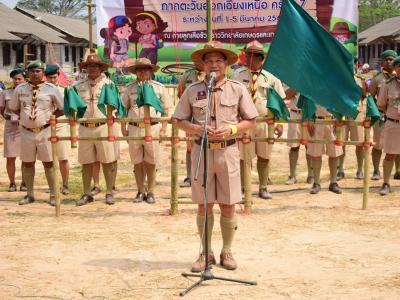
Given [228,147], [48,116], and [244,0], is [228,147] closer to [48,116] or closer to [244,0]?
[48,116]

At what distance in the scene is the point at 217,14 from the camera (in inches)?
512

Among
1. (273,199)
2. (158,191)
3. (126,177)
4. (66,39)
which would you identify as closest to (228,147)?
(273,199)

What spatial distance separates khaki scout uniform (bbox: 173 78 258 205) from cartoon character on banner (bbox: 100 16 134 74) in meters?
6.72

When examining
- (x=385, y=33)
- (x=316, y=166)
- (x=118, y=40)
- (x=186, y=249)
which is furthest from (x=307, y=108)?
(x=385, y=33)

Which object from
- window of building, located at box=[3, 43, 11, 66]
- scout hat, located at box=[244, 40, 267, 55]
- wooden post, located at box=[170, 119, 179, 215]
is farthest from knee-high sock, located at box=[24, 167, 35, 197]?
window of building, located at box=[3, 43, 11, 66]

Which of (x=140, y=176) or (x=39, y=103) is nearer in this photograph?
(x=39, y=103)

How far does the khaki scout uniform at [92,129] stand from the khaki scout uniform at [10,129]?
5.98 feet

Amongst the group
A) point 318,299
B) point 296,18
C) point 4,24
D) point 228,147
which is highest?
point 4,24

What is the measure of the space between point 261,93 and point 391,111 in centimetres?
208

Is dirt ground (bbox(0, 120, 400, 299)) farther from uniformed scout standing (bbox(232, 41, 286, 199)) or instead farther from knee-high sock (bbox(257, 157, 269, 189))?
uniformed scout standing (bbox(232, 41, 286, 199))

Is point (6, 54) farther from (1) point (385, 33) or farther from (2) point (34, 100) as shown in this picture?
Answer: (2) point (34, 100)

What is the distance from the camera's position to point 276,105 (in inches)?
335

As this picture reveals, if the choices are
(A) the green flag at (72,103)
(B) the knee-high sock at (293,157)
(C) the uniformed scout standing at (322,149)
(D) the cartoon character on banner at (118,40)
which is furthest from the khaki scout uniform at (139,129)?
(D) the cartoon character on banner at (118,40)

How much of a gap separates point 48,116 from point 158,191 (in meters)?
2.33
